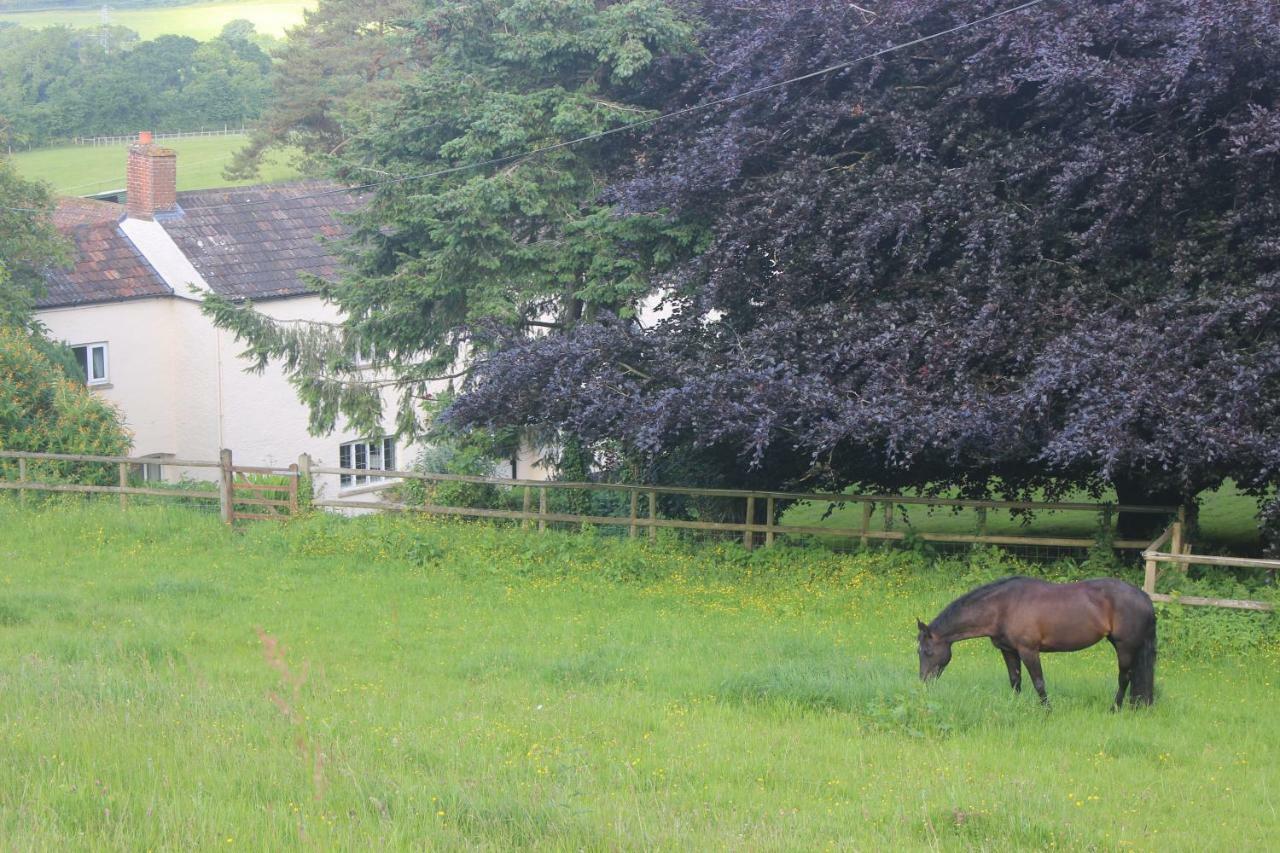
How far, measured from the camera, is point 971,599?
12.5 meters

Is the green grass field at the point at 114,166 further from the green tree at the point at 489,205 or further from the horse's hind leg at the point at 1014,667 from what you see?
the horse's hind leg at the point at 1014,667

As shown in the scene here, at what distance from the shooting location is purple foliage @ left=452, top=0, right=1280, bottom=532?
14914 millimetres

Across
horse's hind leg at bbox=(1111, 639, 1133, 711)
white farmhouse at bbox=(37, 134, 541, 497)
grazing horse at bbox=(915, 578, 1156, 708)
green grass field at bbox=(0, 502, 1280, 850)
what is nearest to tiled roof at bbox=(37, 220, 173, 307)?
white farmhouse at bbox=(37, 134, 541, 497)

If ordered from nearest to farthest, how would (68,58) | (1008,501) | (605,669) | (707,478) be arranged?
(605,669), (1008,501), (707,478), (68,58)

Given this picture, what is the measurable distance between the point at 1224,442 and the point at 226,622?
11631mm

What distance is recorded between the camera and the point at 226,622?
16109 mm

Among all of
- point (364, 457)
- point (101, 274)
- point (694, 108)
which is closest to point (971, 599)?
point (694, 108)

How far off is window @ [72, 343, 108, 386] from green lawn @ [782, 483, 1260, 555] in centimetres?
1833

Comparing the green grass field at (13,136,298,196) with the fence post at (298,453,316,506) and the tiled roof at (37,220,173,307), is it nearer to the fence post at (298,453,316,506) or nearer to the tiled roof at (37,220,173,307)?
the tiled roof at (37,220,173,307)

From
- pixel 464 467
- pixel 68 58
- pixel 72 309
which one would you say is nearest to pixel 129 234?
pixel 72 309

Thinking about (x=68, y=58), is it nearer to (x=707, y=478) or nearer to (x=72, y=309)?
(x=72, y=309)

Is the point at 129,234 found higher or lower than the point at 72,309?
higher

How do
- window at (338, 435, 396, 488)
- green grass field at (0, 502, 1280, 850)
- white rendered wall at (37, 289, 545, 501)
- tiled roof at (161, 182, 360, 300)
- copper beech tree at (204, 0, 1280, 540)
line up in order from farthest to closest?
1. window at (338, 435, 396, 488)
2. tiled roof at (161, 182, 360, 300)
3. white rendered wall at (37, 289, 545, 501)
4. copper beech tree at (204, 0, 1280, 540)
5. green grass field at (0, 502, 1280, 850)

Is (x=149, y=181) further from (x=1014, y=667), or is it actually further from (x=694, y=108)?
(x=1014, y=667)
